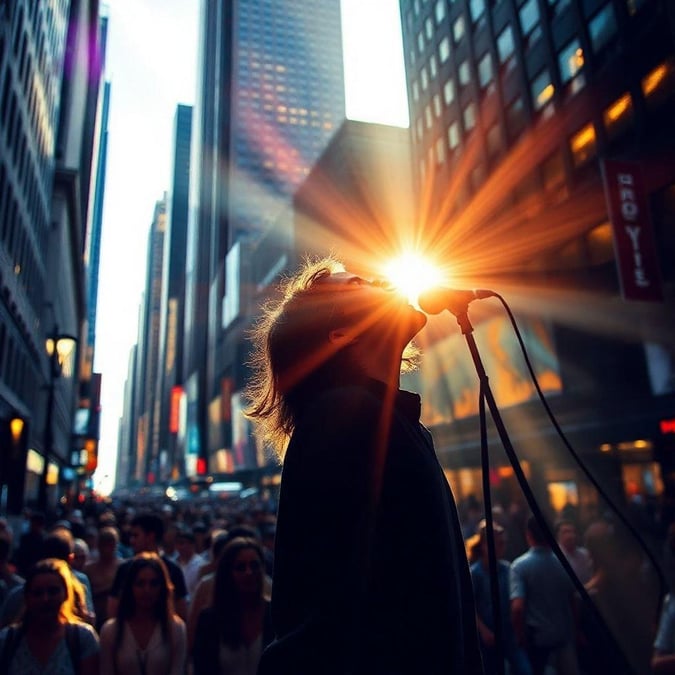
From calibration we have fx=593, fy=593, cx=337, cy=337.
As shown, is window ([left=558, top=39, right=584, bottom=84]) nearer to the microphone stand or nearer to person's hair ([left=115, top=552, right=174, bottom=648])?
person's hair ([left=115, top=552, right=174, bottom=648])

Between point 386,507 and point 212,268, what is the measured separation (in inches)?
6020

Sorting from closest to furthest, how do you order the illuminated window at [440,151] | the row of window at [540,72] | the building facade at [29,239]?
the building facade at [29,239] < the row of window at [540,72] < the illuminated window at [440,151]

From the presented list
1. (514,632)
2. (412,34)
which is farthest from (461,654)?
(412,34)

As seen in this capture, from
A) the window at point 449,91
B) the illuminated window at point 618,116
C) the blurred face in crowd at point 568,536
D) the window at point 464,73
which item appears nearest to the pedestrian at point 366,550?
the blurred face in crowd at point 568,536

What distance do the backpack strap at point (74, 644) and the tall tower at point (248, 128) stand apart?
12476cm

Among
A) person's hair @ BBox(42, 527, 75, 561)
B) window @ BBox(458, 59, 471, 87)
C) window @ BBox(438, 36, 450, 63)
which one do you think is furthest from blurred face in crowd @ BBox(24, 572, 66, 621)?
window @ BBox(438, 36, 450, 63)

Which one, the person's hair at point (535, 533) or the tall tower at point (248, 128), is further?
the tall tower at point (248, 128)

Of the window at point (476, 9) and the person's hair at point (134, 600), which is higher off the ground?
the window at point (476, 9)

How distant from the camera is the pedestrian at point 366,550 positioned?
4.50 feet

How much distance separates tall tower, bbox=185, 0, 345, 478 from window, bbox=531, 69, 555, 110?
344ft

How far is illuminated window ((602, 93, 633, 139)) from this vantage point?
21469 mm

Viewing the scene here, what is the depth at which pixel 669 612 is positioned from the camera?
4.57 meters

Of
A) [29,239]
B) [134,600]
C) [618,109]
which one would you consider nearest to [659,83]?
[618,109]

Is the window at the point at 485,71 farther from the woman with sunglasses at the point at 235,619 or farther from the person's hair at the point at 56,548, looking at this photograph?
the woman with sunglasses at the point at 235,619
